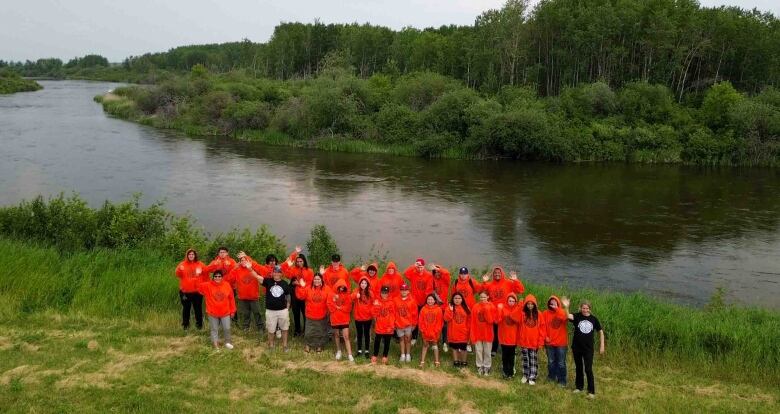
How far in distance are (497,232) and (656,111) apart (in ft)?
105

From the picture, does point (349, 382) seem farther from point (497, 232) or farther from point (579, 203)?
point (579, 203)

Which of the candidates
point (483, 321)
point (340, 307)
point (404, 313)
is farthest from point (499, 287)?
point (340, 307)

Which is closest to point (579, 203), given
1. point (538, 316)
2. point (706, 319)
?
point (706, 319)

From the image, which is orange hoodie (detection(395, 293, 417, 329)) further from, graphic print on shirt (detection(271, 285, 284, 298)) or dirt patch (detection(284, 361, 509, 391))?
graphic print on shirt (detection(271, 285, 284, 298))

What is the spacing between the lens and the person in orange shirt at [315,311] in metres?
11.5

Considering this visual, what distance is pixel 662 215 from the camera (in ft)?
98.8

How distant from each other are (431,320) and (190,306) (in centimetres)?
498

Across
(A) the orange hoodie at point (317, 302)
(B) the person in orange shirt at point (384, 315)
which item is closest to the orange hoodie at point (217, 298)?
(A) the orange hoodie at point (317, 302)

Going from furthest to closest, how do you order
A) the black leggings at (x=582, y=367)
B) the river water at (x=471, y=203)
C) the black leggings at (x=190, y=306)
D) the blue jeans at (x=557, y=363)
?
the river water at (x=471, y=203) → the black leggings at (x=190, y=306) → the blue jeans at (x=557, y=363) → the black leggings at (x=582, y=367)

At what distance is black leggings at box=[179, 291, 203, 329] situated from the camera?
12.3 m

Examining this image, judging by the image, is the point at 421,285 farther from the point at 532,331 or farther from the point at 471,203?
the point at 471,203

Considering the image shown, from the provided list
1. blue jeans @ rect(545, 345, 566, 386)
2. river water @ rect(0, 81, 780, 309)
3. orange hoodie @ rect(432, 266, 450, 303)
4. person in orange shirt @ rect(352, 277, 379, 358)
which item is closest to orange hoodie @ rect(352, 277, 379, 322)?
person in orange shirt @ rect(352, 277, 379, 358)

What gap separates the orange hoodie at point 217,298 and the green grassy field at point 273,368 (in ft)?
2.37

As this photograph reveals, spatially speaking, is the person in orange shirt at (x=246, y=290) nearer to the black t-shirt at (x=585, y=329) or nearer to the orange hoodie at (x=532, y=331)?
the orange hoodie at (x=532, y=331)
